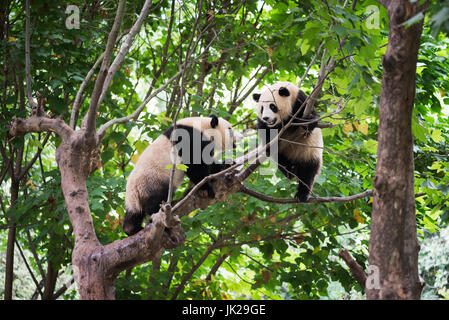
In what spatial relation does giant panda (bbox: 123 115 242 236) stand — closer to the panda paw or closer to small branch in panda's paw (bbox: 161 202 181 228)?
the panda paw

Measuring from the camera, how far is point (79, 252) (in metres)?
3.86

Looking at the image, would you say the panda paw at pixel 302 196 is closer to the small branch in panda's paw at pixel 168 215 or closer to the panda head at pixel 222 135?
Result: the panda head at pixel 222 135

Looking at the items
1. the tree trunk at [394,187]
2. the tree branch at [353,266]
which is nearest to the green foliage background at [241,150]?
the tree branch at [353,266]

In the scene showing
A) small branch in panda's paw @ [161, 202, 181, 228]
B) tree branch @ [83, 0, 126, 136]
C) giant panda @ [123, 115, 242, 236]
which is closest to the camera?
small branch in panda's paw @ [161, 202, 181, 228]

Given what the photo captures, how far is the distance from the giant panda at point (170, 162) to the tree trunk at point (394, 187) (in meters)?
2.14

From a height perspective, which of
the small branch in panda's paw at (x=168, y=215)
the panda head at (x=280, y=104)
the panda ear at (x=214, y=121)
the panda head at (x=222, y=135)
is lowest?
the small branch in panda's paw at (x=168, y=215)

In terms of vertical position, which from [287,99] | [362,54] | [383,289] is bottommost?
[383,289]

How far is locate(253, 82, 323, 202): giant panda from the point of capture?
190 inches

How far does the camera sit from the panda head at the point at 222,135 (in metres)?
5.11

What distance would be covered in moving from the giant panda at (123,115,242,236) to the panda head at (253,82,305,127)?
0.57 meters


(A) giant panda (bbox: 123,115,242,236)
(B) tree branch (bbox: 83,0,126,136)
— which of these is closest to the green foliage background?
(A) giant panda (bbox: 123,115,242,236)
